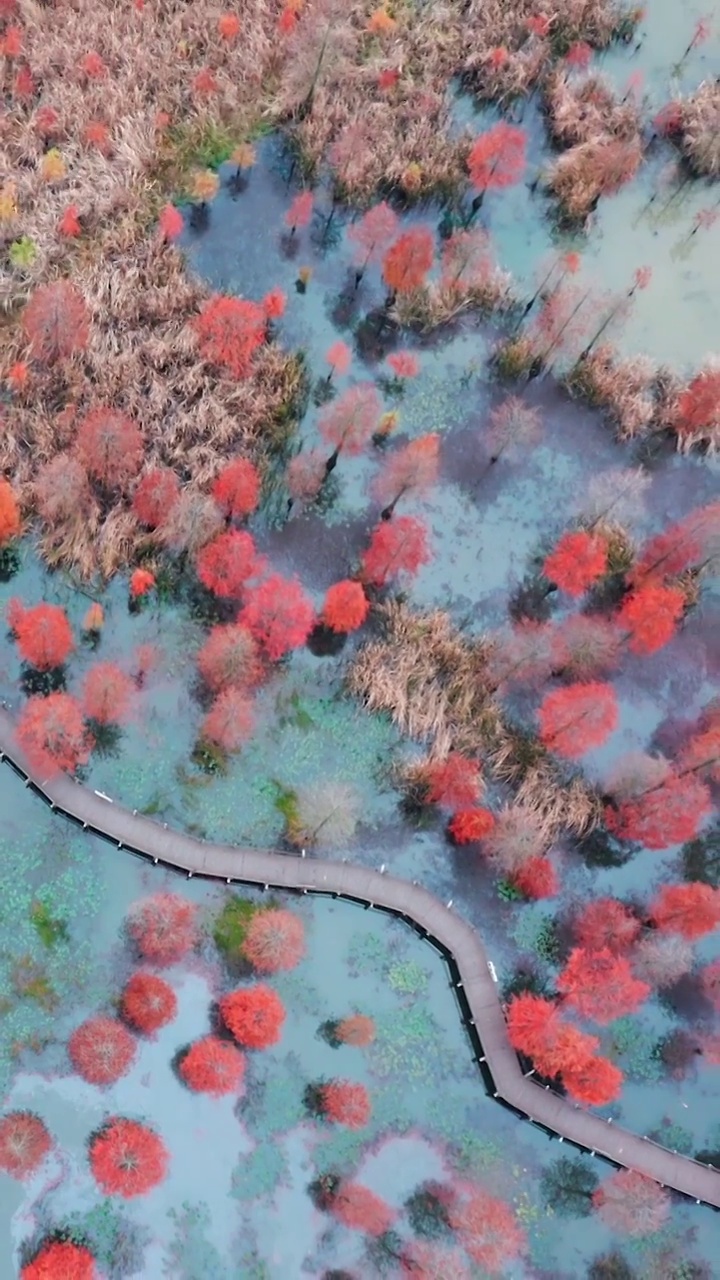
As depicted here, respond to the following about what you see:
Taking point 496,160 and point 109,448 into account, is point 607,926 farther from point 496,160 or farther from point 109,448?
point 496,160

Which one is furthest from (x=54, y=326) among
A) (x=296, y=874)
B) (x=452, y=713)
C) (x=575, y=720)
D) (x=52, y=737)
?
(x=575, y=720)

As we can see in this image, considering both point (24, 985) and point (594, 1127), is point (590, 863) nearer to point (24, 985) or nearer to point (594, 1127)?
point (594, 1127)

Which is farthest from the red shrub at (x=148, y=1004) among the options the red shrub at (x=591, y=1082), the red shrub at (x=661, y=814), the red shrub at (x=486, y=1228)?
the red shrub at (x=661, y=814)

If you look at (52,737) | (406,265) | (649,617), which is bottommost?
(52,737)

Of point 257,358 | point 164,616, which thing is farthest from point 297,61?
point 164,616

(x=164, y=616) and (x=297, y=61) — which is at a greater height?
(x=297, y=61)

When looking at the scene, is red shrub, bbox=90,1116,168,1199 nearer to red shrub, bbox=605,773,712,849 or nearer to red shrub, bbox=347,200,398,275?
red shrub, bbox=605,773,712,849
